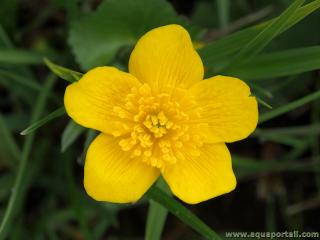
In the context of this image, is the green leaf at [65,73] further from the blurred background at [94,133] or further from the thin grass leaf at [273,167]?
the thin grass leaf at [273,167]

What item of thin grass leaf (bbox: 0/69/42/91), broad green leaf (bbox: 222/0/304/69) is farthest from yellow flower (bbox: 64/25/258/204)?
thin grass leaf (bbox: 0/69/42/91)

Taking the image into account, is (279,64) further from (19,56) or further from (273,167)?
(19,56)

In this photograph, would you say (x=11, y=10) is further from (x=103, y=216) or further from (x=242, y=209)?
(x=242, y=209)

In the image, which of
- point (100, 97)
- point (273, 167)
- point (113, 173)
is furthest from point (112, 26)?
point (273, 167)

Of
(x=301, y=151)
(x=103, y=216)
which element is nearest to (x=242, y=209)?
(x=301, y=151)

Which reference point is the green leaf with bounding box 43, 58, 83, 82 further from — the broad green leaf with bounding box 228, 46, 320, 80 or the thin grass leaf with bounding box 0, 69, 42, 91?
the broad green leaf with bounding box 228, 46, 320, 80
